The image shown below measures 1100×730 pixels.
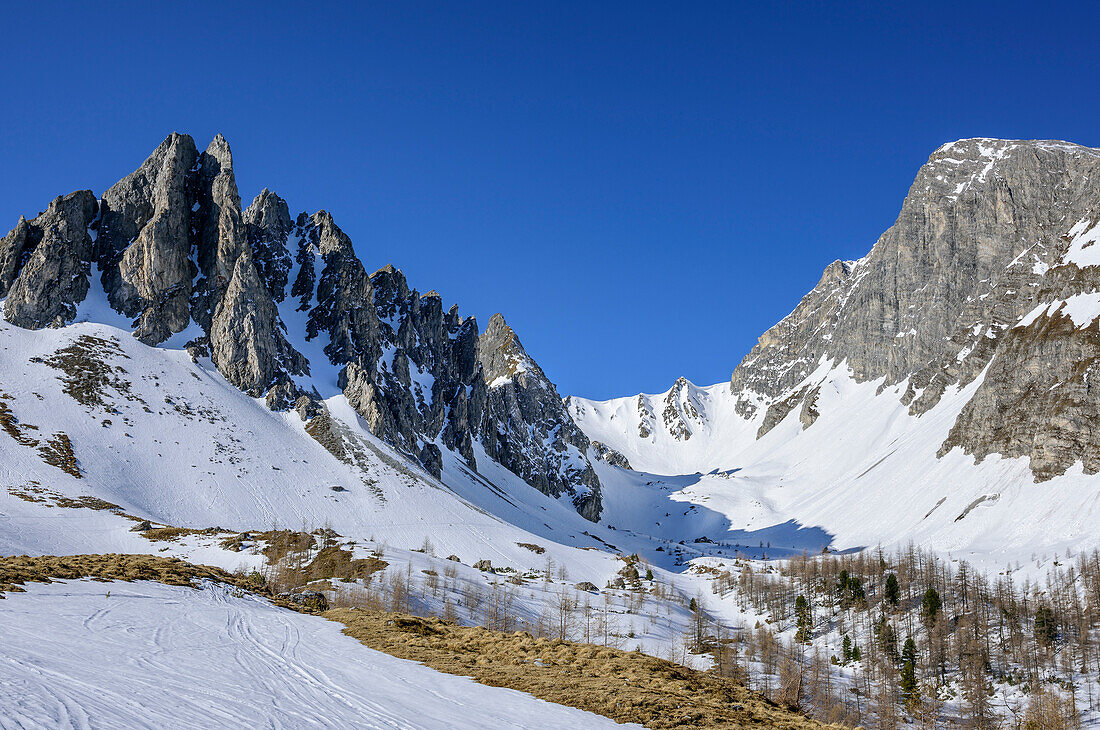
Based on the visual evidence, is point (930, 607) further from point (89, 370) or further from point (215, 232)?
point (215, 232)

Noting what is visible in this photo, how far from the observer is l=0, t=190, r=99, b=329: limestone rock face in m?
121

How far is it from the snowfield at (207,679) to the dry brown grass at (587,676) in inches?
41.7

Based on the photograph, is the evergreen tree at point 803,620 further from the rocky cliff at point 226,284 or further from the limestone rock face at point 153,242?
the limestone rock face at point 153,242

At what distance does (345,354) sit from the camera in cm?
15838

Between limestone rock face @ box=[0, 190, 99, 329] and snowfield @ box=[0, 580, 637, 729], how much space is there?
113m

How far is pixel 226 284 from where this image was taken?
469 feet

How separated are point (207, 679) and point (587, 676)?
40.2ft

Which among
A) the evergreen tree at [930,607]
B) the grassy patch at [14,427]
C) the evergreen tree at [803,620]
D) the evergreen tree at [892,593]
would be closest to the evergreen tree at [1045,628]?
the evergreen tree at [930,607]

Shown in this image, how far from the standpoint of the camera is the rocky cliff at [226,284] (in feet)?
427

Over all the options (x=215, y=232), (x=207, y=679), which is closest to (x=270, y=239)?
(x=215, y=232)

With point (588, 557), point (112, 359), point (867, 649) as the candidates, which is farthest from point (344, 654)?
point (112, 359)

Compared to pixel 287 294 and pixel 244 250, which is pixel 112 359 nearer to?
pixel 244 250

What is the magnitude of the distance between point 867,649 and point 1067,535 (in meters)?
44.9

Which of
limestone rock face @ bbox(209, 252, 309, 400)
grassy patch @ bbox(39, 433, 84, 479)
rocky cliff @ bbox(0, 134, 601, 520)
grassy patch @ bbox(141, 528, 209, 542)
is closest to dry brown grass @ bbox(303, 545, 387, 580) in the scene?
grassy patch @ bbox(141, 528, 209, 542)
